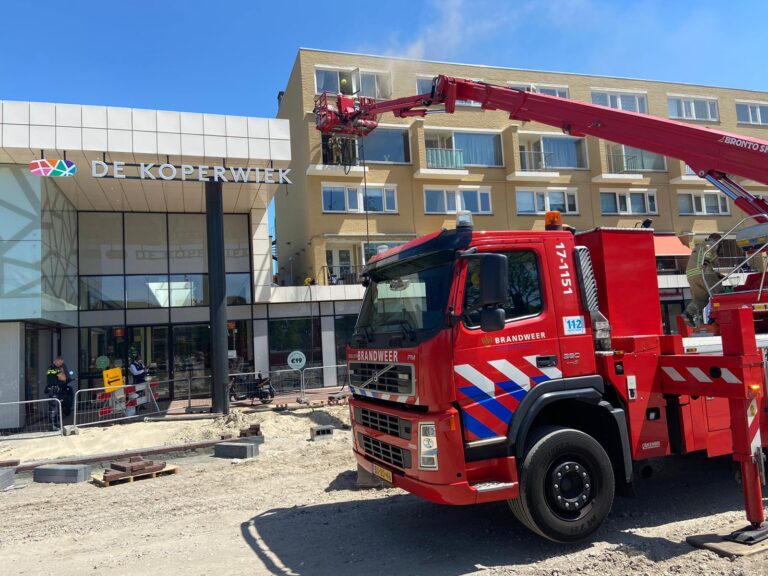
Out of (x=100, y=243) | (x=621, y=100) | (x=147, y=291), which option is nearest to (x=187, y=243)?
(x=147, y=291)

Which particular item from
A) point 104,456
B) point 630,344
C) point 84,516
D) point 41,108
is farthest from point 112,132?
point 630,344

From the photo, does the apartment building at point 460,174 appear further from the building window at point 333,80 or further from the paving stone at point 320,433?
the paving stone at point 320,433

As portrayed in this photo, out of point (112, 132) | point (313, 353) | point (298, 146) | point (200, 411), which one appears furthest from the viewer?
point (298, 146)

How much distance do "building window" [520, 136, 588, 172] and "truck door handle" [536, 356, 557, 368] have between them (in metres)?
24.2

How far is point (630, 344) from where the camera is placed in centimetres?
563

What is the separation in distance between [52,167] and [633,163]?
1071 inches

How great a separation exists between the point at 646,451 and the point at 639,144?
5.91 meters

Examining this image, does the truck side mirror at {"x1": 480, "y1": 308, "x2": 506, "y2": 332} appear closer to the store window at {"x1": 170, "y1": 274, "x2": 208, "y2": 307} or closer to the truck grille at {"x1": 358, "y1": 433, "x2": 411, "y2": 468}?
the truck grille at {"x1": 358, "y1": 433, "x2": 411, "y2": 468}

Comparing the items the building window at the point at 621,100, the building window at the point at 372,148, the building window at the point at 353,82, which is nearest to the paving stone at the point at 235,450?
the building window at the point at 372,148

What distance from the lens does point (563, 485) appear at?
511cm

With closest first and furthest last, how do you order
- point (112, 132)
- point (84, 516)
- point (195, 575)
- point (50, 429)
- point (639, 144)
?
point (195, 575), point (84, 516), point (639, 144), point (50, 429), point (112, 132)

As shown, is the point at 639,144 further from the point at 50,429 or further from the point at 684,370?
the point at 50,429

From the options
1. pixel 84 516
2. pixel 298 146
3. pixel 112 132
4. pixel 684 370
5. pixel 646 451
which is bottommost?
pixel 84 516

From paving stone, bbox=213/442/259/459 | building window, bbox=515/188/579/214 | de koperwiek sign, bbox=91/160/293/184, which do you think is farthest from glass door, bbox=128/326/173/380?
building window, bbox=515/188/579/214
